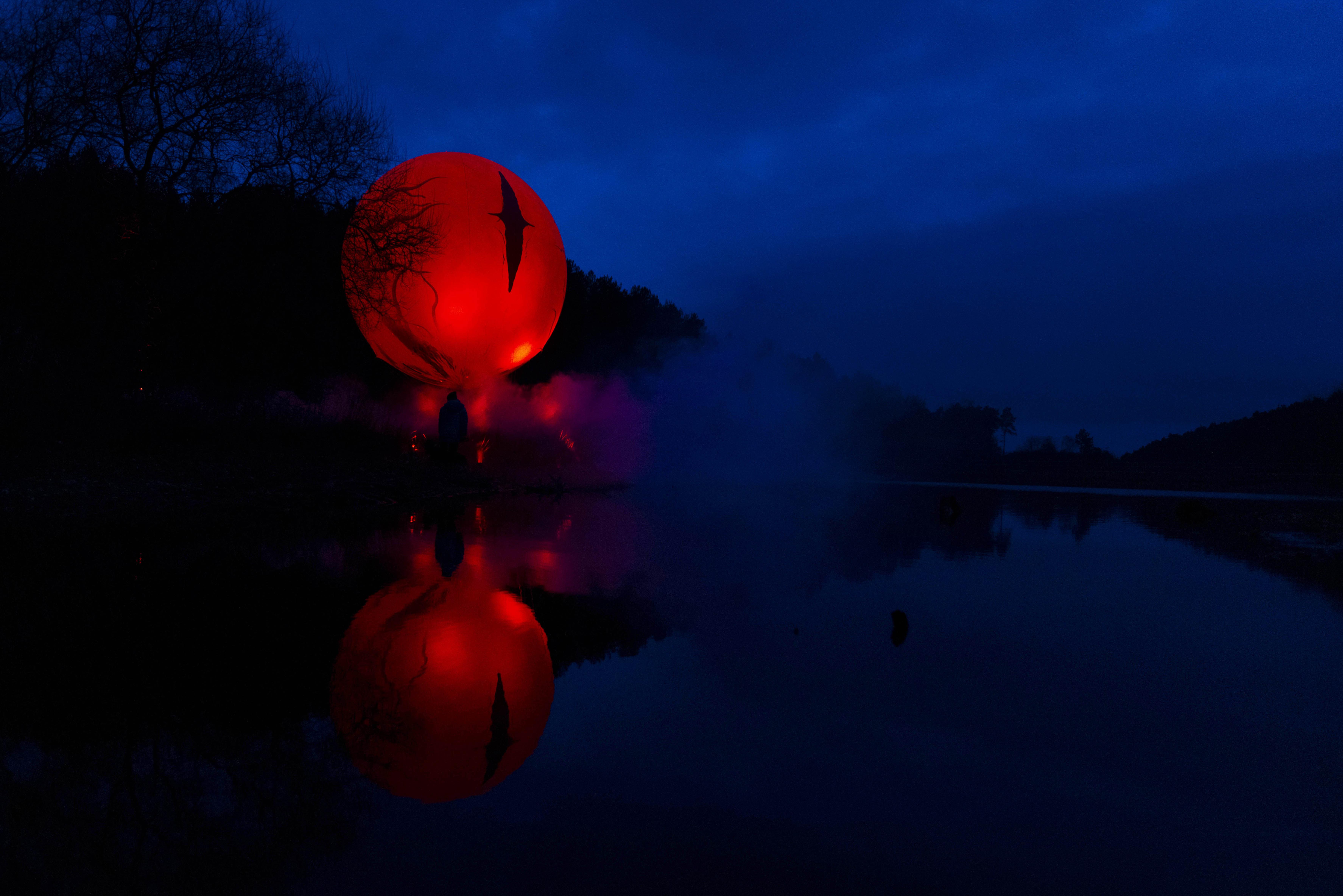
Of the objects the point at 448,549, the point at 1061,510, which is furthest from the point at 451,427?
the point at 1061,510

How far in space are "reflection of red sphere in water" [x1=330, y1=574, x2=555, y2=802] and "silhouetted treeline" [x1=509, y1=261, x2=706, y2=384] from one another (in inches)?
740

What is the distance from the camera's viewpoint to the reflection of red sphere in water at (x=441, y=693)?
113 inches

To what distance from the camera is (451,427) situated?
56.0 ft

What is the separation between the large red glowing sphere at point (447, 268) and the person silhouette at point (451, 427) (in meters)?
1.64

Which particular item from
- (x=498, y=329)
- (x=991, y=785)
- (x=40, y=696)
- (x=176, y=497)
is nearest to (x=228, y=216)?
(x=498, y=329)

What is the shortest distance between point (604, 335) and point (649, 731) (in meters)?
25.8

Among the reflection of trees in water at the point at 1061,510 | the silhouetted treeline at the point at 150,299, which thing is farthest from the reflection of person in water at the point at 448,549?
the reflection of trees in water at the point at 1061,510

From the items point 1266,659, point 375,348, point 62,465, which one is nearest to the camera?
point 1266,659

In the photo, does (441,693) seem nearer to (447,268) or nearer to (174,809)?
(174,809)

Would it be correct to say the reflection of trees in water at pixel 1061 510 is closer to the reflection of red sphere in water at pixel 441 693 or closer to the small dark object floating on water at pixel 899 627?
the small dark object floating on water at pixel 899 627

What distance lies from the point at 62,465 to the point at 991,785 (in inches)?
472

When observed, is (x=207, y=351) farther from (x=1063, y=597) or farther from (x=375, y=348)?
(x=1063, y=597)

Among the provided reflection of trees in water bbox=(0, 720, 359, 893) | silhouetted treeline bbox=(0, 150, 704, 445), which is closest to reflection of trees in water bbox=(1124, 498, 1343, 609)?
reflection of trees in water bbox=(0, 720, 359, 893)

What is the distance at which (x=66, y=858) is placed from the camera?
7.39 feet
